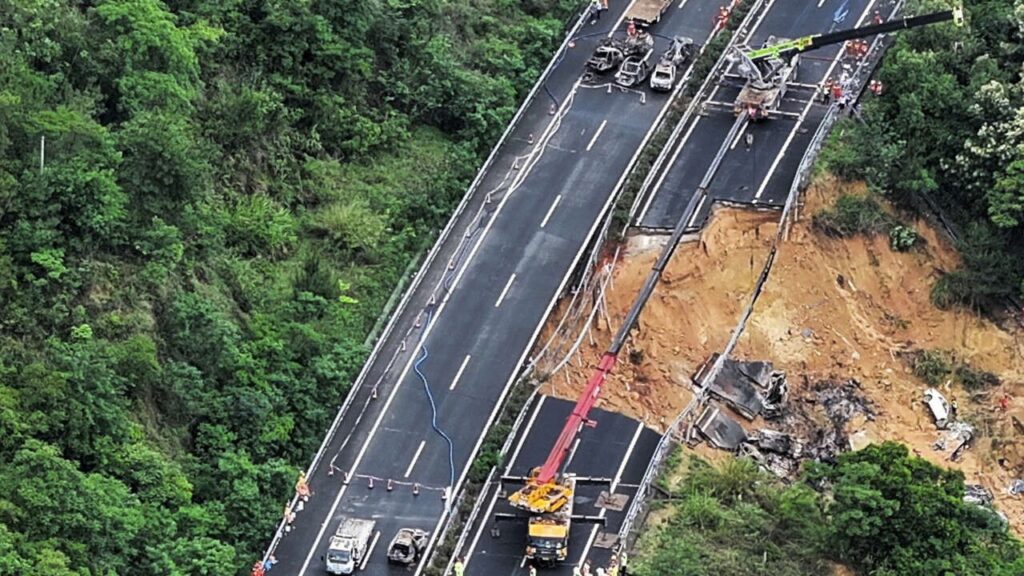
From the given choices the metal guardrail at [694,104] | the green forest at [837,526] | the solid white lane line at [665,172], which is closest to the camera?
the green forest at [837,526]

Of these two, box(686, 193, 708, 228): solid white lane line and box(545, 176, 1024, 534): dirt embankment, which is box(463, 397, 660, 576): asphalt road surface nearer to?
box(545, 176, 1024, 534): dirt embankment

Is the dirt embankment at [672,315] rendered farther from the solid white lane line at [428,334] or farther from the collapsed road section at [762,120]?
the solid white lane line at [428,334]

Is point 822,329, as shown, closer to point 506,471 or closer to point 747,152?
point 747,152

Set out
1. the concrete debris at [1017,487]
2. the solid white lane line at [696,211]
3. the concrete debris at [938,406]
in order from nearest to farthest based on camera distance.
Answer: the concrete debris at [1017,487] < the concrete debris at [938,406] < the solid white lane line at [696,211]

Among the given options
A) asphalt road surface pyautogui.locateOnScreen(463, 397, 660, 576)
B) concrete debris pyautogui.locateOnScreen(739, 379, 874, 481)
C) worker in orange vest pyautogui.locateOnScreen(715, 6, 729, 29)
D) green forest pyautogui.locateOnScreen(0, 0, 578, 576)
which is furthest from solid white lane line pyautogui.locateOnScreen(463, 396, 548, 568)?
worker in orange vest pyautogui.locateOnScreen(715, 6, 729, 29)

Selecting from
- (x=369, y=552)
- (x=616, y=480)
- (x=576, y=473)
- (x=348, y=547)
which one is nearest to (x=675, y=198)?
(x=616, y=480)

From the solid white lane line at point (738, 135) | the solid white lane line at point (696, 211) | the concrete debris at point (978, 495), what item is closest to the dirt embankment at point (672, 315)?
the solid white lane line at point (696, 211)
